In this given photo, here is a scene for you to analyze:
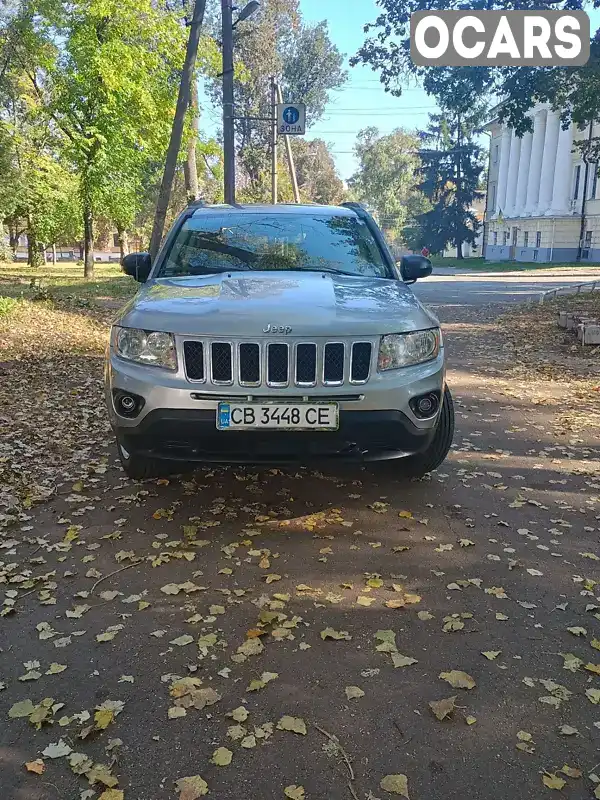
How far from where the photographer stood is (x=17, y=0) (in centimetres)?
2367

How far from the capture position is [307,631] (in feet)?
10.3

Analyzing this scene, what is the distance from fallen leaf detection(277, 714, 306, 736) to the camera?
251cm

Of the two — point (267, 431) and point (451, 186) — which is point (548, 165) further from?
point (267, 431)

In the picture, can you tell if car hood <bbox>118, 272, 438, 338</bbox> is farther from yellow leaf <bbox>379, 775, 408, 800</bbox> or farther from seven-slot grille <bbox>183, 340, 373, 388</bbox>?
yellow leaf <bbox>379, 775, 408, 800</bbox>

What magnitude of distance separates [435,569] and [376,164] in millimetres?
88859

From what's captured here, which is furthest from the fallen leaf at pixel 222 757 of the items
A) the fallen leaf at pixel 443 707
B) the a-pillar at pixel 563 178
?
the a-pillar at pixel 563 178

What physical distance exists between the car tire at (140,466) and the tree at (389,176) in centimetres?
8353

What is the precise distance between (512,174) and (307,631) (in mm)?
70785

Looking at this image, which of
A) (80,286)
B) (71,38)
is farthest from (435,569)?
(71,38)

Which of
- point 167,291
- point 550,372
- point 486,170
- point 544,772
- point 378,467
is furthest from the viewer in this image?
point 486,170

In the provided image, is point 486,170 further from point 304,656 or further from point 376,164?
point 304,656

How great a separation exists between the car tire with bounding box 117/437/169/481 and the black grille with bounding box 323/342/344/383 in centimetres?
122

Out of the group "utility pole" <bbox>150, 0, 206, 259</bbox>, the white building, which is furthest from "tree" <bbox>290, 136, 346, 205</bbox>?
"utility pole" <bbox>150, 0, 206, 259</bbox>

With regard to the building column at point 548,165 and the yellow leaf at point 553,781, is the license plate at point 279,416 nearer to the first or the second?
the yellow leaf at point 553,781
